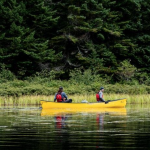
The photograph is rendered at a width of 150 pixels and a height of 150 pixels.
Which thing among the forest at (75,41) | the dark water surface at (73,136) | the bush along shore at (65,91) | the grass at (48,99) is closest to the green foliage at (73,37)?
the forest at (75,41)

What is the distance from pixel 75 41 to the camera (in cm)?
4634

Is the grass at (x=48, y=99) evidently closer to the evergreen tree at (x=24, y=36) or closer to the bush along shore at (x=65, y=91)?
the bush along shore at (x=65, y=91)

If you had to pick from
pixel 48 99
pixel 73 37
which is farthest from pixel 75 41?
pixel 48 99

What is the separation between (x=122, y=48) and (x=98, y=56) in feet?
7.70

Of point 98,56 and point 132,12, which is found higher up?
point 132,12

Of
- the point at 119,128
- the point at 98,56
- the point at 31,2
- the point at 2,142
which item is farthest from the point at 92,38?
the point at 2,142

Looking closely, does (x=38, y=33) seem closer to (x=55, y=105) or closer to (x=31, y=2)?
(x=31, y=2)

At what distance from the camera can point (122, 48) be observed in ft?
160

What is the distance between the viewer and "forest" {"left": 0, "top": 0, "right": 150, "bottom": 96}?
4531 cm

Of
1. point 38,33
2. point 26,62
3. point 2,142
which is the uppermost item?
point 38,33

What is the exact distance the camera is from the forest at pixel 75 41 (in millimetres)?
45312

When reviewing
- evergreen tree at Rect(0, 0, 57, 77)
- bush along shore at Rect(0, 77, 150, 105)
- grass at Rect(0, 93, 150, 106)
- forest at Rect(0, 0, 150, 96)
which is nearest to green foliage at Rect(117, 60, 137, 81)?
forest at Rect(0, 0, 150, 96)

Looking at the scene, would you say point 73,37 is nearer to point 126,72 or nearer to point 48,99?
point 126,72

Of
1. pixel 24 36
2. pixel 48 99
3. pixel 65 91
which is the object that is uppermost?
pixel 24 36
